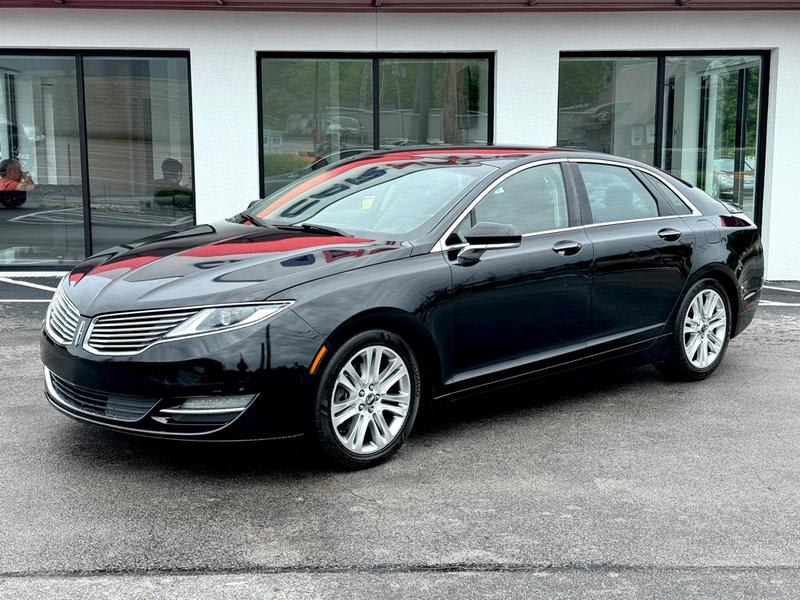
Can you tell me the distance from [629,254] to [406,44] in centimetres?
595

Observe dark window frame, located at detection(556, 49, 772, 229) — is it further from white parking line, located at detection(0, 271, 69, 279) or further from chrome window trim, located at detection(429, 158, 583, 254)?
white parking line, located at detection(0, 271, 69, 279)

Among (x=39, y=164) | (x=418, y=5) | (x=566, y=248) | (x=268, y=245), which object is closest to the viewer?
(x=268, y=245)

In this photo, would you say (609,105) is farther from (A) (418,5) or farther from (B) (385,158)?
(B) (385,158)

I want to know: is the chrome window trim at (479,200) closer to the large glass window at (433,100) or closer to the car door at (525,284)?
the car door at (525,284)

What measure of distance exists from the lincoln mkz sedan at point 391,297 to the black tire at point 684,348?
0.02 m

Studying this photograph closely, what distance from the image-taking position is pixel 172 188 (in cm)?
1160

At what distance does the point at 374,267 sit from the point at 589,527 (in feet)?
5.34

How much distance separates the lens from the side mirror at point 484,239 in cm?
→ 502

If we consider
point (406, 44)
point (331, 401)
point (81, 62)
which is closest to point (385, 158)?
point (331, 401)

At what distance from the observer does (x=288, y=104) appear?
11.4m

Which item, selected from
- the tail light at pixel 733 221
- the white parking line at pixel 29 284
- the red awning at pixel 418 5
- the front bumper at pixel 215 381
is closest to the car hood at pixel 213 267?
the front bumper at pixel 215 381

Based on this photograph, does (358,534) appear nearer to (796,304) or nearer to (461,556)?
(461,556)

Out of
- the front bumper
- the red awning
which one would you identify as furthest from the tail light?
the red awning

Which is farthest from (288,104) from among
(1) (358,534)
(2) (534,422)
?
(1) (358,534)
